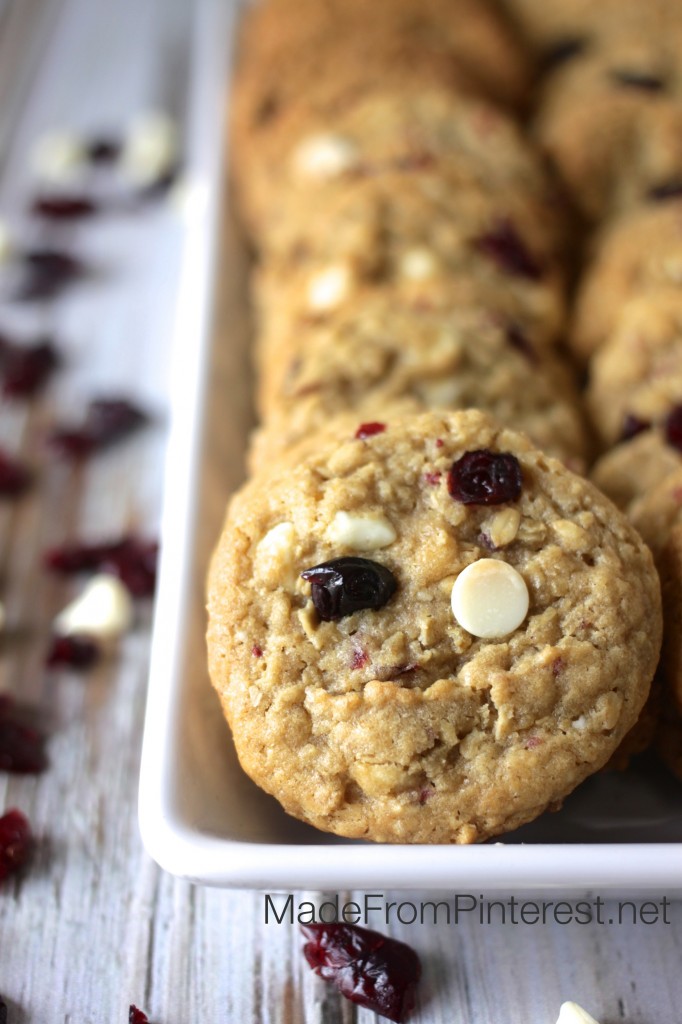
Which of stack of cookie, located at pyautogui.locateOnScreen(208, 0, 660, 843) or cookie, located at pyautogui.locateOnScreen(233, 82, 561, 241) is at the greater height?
cookie, located at pyautogui.locateOnScreen(233, 82, 561, 241)

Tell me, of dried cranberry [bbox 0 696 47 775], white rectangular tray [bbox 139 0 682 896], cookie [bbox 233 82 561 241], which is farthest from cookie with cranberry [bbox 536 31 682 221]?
dried cranberry [bbox 0 696 47 775]

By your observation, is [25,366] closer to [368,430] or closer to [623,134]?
[368,430]

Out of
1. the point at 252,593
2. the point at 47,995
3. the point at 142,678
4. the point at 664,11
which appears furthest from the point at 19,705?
the point at 664,11

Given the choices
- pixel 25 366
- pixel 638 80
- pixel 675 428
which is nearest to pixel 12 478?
pixel 25 366

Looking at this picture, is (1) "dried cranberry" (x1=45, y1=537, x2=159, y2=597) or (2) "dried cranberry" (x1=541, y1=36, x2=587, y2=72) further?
(2) "dried cranberry" (x1=541, y1=36, x2=587, y2=72)

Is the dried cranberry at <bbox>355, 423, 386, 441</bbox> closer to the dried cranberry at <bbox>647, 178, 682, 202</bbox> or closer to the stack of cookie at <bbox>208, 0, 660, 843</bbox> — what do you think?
the stack of cookie at <bbox>208, 0, 660, 843</bbox>

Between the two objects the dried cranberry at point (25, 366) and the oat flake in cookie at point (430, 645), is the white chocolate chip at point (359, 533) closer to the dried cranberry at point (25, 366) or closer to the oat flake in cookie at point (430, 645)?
the oat flake in cookie at point (430, 645)
